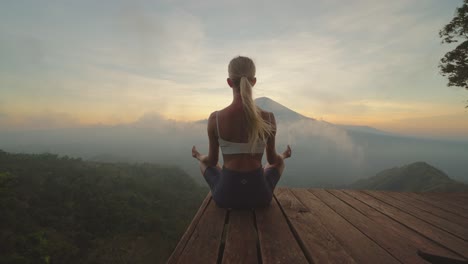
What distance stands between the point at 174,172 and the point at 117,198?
37.3m

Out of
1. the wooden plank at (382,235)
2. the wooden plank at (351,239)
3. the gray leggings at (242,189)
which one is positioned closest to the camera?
the wooden plank at (351,239)

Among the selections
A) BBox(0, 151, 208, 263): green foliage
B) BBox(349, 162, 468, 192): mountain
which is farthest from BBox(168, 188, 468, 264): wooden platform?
BBox(349, 162, 468, 192): mountain

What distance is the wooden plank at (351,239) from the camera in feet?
6.23

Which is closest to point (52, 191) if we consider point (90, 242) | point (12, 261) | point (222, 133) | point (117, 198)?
point (117, 198)

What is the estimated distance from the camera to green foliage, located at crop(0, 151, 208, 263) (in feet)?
105

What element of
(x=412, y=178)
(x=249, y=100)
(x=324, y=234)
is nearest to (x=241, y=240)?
(x=324, y=234)

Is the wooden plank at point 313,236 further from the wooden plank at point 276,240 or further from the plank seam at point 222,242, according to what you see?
the plank seam at point 222,242

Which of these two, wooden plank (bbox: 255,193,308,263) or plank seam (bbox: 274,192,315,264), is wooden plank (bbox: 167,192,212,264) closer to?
wooden plank (bbox: 255,193,308,263)

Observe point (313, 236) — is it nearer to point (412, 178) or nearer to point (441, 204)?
point (441, 204)

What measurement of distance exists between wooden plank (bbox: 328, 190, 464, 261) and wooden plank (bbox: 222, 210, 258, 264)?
1.73 m

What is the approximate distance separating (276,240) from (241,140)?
121 centimetres

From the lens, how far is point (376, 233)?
2455 mm

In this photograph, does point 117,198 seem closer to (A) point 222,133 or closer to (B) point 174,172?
(B) point 174,172

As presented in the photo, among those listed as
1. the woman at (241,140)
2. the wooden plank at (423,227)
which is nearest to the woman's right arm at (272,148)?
the woman at (241,140)
